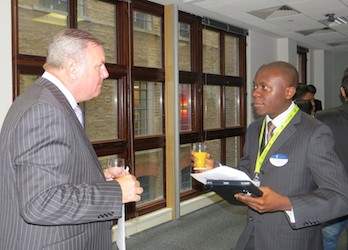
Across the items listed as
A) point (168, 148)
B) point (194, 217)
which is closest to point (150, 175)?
point (168, 148)

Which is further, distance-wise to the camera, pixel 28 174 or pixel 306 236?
pixel 306 236

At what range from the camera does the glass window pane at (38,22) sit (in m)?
3.42

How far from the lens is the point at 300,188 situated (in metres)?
1.64

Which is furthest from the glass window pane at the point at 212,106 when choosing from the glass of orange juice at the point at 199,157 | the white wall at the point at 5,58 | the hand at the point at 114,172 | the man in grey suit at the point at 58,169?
the man in grey suit at the point at 58,169

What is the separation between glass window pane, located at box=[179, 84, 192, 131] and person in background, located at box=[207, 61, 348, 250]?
136 inches

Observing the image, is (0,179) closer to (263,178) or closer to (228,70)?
(263,178)

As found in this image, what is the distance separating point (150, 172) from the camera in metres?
4.92

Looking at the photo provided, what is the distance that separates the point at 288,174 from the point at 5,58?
8.45 feet

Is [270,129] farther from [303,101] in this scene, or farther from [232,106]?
[232,106]

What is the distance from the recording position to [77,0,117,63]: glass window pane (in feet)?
13.3

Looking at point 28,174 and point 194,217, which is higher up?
point 28,174

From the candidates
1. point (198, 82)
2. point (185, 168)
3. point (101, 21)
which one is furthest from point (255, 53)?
point (101, 21)

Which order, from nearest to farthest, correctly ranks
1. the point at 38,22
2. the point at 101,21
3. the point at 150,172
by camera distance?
the point at 38,22 < the point at 101,21 < the point at 150,172

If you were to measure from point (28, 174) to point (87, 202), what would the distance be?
213 mm
